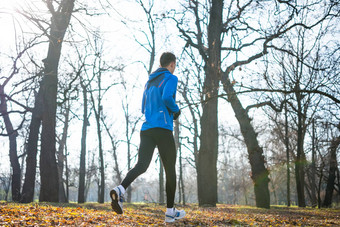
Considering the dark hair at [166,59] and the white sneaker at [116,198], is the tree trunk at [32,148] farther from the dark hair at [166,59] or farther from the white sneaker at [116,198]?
the white sneaker at [116,198]

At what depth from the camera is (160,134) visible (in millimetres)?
3705

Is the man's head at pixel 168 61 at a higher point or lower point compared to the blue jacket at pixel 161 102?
higher

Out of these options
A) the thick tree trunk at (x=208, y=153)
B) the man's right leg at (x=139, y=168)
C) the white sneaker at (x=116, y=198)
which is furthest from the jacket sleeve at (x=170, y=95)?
the thick tree trunk at (x=208, y=153)

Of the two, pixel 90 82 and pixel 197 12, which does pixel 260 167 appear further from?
pixel 90 82

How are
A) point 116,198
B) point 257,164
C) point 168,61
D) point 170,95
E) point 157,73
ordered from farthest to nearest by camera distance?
1. point 257,164
2. point 168,61
3. point 157,73
4. point 170,95
5. point 116,198

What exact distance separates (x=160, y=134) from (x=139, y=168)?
50 cm

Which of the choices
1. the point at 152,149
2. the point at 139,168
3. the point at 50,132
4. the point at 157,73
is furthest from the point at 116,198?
the point at 50,132

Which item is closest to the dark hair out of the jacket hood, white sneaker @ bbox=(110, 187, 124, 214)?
the jacket hood

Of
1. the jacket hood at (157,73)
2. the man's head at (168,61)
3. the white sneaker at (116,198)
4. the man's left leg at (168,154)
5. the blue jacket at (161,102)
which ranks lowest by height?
the white sneaker at (116,198)

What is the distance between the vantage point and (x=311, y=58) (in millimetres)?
15180

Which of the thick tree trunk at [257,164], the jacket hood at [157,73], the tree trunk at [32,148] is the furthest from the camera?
the thick tree trunk at [257,164]

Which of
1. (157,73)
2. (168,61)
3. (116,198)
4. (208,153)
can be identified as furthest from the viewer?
(208,153)

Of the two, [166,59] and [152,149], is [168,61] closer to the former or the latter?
[166,59]

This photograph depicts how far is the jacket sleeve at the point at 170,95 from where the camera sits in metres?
3.66
